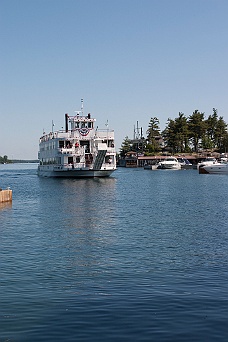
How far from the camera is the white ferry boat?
94.5 m

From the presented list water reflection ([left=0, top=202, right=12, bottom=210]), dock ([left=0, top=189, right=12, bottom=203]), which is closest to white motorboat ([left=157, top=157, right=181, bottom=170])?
dock ([left=0, top=189, right=12, bottom=203])

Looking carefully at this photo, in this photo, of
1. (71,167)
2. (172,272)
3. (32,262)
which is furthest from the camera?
(71,167)

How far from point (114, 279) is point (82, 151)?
253 feet

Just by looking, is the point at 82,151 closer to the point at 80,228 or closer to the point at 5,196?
the point at 5,196

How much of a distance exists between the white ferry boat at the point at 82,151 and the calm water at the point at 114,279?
5740 cm

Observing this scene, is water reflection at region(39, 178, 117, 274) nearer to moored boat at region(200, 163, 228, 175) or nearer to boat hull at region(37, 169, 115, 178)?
boat hull at region(37, 169, 115, 178)

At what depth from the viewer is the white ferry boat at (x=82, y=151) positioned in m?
94.5

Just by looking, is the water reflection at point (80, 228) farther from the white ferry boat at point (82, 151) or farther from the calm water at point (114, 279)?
the white ferry boat at point (82, 151)

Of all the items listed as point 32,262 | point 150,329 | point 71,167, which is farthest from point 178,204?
point 71,167

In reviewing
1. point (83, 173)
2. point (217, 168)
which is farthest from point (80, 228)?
point (217, 168)

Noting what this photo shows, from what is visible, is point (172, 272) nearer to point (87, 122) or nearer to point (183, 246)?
point (183, 246)

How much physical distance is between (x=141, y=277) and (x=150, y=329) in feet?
18.1

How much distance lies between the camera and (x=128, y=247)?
2527cm

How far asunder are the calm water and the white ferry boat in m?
57.4
